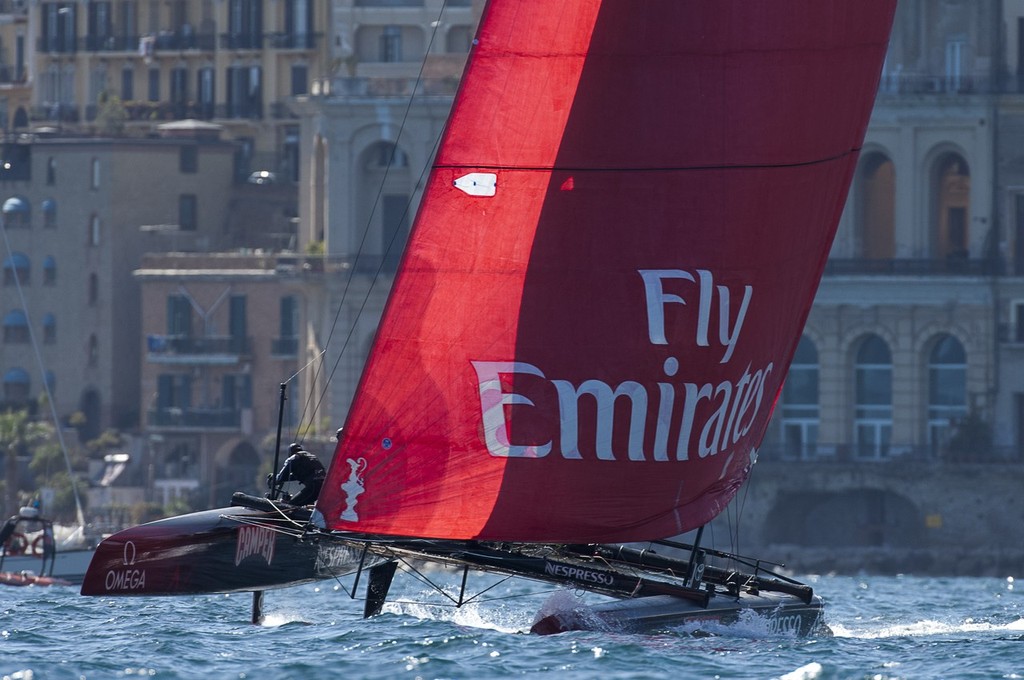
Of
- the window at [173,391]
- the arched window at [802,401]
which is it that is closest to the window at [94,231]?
the window at [173,391]

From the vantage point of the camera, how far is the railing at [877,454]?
64625 millimetres

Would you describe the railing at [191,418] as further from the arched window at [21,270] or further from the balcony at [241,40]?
the balcony at [241,40]

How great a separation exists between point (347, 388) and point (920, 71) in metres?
15.1

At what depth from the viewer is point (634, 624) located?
89.2ft

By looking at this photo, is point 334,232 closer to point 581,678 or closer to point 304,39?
point 304,39

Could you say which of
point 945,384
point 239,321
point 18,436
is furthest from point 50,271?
point 945,384

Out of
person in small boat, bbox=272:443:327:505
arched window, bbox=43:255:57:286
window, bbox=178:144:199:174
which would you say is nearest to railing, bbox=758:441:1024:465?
window, bbox=178:144:199:174

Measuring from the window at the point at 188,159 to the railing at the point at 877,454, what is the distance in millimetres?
21691

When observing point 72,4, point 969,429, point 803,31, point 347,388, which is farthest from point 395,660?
point 72,4

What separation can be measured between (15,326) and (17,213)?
304 centimetres

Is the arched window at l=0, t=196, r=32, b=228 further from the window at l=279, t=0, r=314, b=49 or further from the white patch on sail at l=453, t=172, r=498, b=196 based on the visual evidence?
the white patch on sail at l=453, t=172, r=498, b=196

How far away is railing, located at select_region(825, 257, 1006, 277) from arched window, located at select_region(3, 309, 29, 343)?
82.5 ft

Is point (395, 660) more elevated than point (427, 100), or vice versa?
point (427, 100)

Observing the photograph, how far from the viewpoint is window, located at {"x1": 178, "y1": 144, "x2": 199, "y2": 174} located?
3221 inches
